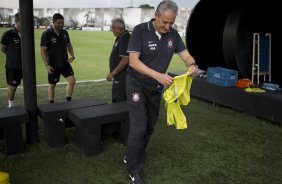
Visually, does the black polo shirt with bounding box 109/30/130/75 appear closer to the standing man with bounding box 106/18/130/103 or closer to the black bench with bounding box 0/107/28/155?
the standing man with bounding box 106/18/130/103

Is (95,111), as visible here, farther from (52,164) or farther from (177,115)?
(177,115)

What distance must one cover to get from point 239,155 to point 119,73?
6.82 feet

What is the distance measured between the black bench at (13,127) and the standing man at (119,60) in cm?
136

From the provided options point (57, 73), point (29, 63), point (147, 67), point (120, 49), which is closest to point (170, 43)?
point (147, 67)

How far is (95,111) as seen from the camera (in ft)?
13.2

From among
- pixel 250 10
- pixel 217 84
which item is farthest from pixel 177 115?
pixel 250 10

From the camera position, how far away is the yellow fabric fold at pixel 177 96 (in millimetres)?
3104

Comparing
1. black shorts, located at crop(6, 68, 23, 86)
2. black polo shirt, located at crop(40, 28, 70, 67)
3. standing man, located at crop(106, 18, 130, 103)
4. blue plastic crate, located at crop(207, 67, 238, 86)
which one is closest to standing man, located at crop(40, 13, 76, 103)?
black polo shirt, located at crop(40, 28, 70, 67)

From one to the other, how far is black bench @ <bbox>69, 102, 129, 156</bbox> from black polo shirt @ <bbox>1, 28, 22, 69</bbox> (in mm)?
2205

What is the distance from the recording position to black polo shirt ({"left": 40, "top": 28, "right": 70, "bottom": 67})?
5484mm

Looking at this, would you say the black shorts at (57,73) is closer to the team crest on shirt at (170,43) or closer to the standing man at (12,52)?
the standing man at (12,52)

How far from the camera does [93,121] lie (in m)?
3.80

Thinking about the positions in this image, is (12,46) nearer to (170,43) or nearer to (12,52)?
(12,52)

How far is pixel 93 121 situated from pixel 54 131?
2.20 ft
